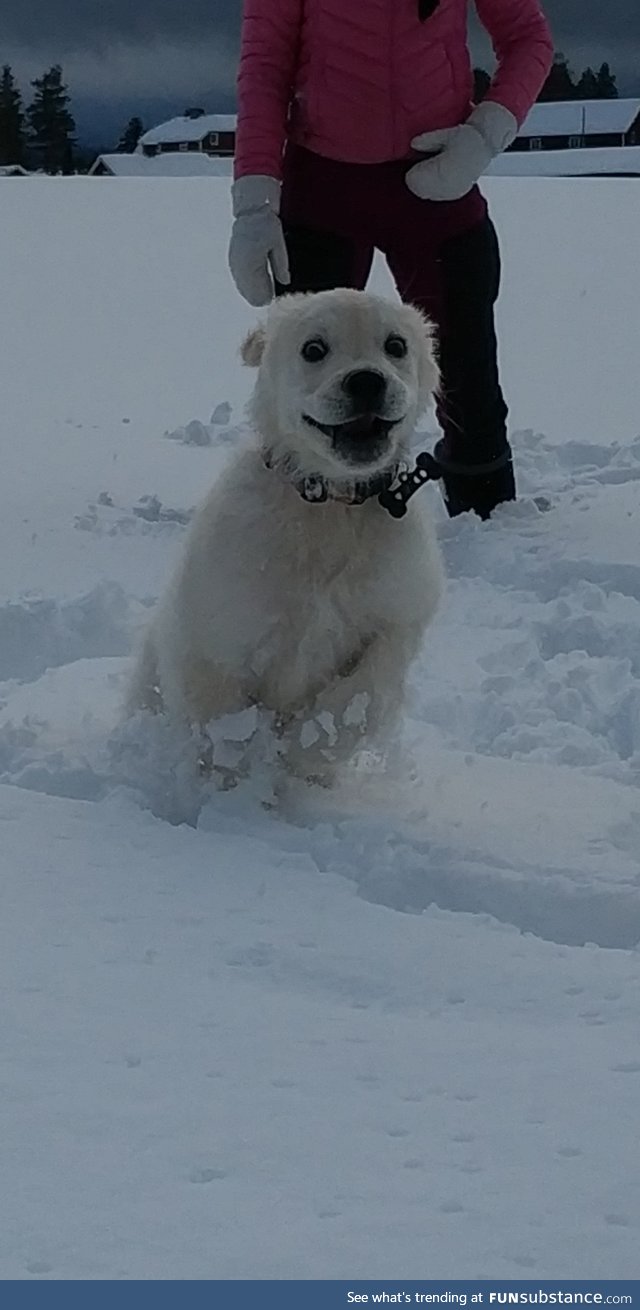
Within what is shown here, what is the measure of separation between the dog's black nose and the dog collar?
163mm

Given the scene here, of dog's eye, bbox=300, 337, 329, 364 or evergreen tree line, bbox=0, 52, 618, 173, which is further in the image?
evergreen tree line, bbox=0, 52, 618, 173

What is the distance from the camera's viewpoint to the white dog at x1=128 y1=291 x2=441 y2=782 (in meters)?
2.75

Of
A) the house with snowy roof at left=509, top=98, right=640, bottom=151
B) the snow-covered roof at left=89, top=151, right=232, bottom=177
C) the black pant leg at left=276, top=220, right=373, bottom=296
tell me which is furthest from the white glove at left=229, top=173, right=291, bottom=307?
the house with snowy roof at left=509, top=98, right=640, bottom=151

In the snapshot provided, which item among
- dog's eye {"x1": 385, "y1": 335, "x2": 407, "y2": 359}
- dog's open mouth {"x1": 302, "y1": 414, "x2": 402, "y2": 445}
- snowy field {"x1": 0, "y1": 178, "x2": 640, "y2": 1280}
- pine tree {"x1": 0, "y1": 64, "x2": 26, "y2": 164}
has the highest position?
pine tree {"x1": 0, "y1": 64, "x2": 26, "y2": 164}

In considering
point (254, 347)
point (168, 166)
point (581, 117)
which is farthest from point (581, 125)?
point (254, 347)

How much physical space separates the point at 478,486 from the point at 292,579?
2076 millimetres

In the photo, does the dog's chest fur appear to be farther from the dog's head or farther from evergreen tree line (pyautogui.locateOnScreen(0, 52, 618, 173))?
evergreen tree line (pyautogui.locateOnScreen(0, 52, 618, 173))

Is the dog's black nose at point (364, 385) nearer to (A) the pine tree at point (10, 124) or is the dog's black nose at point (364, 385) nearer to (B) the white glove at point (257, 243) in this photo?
(B) the white glove at point (257, 243)

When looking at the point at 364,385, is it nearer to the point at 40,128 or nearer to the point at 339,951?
the point at 339,951

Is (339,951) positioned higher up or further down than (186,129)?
further down

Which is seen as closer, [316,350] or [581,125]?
[316,350]

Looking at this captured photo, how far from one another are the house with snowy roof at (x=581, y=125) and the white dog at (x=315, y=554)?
43972mm

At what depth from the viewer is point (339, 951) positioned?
2.07m

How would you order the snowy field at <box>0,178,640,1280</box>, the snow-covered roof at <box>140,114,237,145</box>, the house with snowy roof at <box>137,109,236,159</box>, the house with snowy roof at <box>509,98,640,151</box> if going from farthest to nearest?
the snow-covered roof at <box>140,114,237,145</box>
the house with snowy roof at <box>137,109,236,159</box>
the house with snowy roof at <box>509,98,640,151</box>
the snowy field at <box>0,178,640,1280</box>
